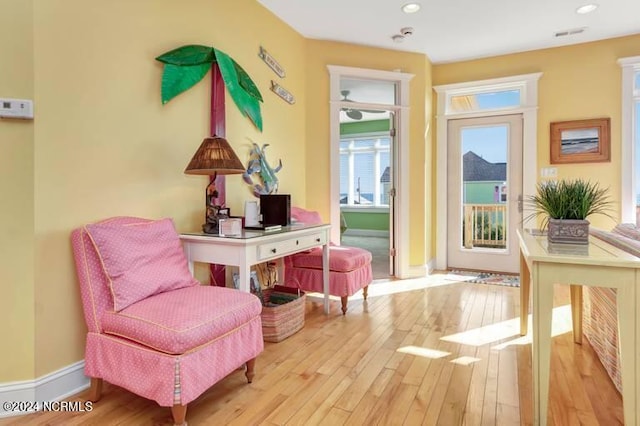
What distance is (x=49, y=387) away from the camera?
5.73ft

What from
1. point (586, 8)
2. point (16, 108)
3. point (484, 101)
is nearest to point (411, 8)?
point (586, 8)

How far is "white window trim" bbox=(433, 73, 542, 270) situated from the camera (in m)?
4.34

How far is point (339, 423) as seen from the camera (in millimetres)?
1597

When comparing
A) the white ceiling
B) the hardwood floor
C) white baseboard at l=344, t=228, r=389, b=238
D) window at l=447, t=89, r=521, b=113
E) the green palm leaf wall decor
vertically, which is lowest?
the hardwood floor

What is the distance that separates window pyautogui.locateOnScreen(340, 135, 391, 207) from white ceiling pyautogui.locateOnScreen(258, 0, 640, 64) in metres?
3.94

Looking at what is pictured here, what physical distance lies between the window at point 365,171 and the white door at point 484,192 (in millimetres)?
3369

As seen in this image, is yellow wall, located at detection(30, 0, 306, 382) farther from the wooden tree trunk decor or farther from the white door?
the white door

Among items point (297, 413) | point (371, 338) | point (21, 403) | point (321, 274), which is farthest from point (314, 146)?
point (21, 403)

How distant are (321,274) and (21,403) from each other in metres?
2.10

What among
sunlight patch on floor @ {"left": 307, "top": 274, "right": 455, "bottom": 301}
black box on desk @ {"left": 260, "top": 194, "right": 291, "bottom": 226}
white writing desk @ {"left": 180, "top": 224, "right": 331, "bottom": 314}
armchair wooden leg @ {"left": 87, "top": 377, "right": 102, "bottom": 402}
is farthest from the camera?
sunlight patch on floor @ {"left": 307, "top": 274, "right": 455, "bottom": 301}

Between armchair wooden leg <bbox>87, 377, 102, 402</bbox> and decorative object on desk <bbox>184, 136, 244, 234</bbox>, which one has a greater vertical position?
decorative object on desk <bbox>184, 136, 244, 234</bbox>

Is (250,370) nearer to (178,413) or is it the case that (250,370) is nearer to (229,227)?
(178,413)

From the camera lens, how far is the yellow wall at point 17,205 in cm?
165

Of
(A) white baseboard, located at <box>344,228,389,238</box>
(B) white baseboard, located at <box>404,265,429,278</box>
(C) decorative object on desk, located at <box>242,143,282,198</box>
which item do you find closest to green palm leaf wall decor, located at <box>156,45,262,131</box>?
(C) decorative object on desk, located at <box>242,143,282,198</box>
